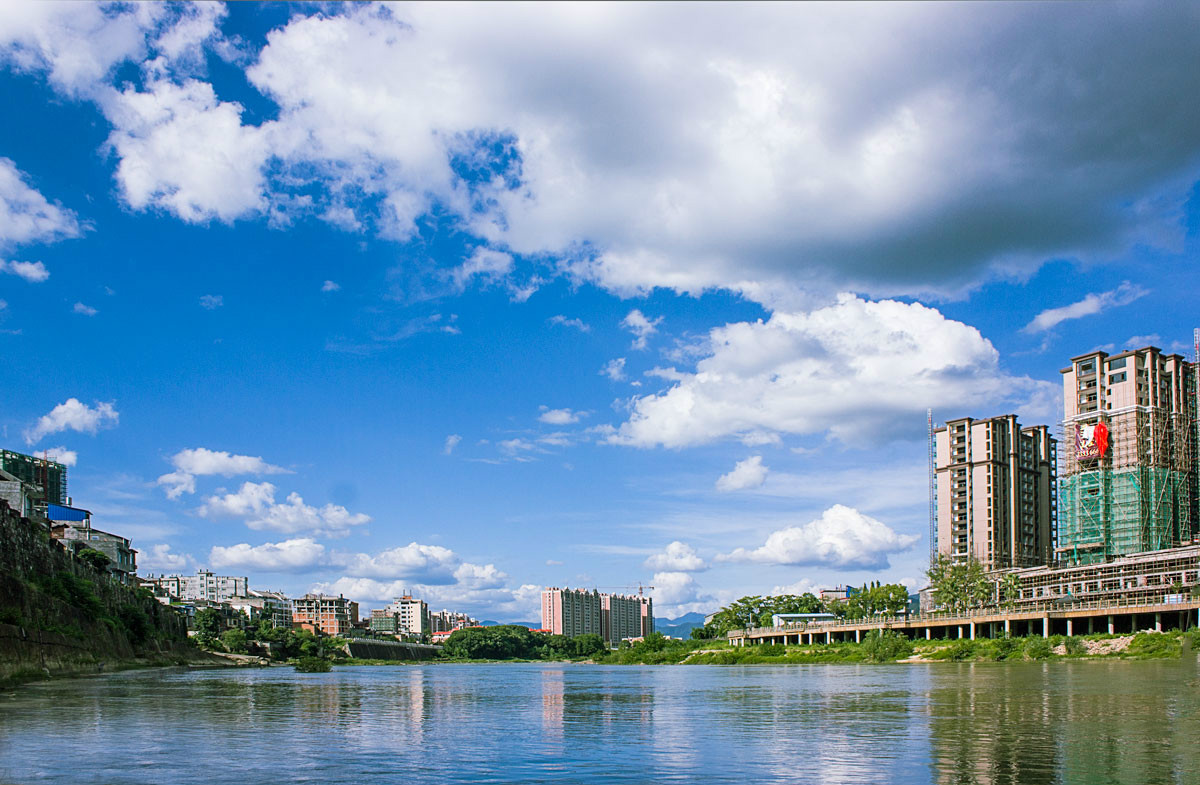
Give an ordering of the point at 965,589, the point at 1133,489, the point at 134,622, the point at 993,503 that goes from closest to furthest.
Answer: the point at 134,622 < the point at 965,589 < the point at 1133,489 < the point at 993,503

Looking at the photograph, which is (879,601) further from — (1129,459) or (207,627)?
(207,627)

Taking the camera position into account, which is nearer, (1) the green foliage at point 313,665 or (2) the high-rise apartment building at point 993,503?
(1) the green foliage at point 313,665

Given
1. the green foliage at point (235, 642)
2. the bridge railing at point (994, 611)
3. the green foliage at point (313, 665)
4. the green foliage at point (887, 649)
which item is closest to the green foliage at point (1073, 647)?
the bridge railing at point (994, 611)

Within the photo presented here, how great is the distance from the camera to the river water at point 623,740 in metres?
18.5

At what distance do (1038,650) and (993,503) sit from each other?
3782 inches

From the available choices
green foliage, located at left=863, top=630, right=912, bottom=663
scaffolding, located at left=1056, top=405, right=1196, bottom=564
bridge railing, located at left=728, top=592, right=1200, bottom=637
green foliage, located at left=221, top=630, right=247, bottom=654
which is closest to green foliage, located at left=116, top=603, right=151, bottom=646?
green foliage, located at left=221, top=630, right=247, bottom=654

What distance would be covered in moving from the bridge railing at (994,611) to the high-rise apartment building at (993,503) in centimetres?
3585

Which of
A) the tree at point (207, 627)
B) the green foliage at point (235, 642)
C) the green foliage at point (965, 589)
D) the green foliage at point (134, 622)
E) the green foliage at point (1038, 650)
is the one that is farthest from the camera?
the green foliage at point (235, 642)

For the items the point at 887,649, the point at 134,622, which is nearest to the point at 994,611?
the point at 887,649

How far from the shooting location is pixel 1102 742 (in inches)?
846

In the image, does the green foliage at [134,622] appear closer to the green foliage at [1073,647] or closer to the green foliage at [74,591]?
the green foliage at [74,591]

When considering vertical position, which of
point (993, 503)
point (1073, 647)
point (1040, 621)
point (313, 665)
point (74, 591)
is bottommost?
point (313, 665)

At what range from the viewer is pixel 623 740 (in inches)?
995

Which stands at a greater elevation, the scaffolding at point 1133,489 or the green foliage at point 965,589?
the scaffolding at point 1133,489
